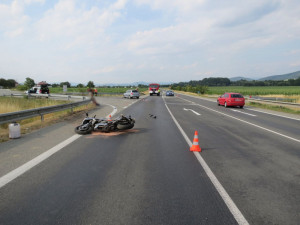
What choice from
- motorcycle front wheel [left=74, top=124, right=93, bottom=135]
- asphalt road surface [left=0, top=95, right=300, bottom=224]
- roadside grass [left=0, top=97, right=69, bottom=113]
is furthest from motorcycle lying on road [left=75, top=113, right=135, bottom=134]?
roadside grass [left=0, top=97, right=69, bottom=113]

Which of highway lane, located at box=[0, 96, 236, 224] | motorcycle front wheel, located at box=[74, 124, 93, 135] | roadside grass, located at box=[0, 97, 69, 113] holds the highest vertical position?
roadside grass, located at box=[0, 97, 69, 113]

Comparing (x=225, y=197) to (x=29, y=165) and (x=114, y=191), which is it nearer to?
(x=114, y=191)

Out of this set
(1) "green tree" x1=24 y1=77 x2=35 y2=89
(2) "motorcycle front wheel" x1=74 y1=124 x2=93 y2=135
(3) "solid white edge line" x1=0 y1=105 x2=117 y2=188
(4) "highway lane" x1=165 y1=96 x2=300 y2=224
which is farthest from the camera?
(1) "green tree" x1=24 y1=77 x2=35 y2=89

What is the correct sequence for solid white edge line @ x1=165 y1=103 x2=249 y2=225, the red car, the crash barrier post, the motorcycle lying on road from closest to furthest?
solid white edge line @ x1=165 y1=103 x2=249 y2=225
the crash barrier post
the motorcycle lying on road
the red car

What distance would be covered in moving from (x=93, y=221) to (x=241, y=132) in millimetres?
7967

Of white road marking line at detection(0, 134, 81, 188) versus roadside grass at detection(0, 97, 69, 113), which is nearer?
white road marking line at detection(0, 134, 81, 188)

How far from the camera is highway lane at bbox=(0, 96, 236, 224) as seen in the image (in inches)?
115

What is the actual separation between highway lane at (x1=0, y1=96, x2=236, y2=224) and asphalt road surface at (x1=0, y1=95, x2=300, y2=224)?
1cm

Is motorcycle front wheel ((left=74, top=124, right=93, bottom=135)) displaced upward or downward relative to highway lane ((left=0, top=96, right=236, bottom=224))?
upward

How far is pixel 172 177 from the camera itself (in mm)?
4289

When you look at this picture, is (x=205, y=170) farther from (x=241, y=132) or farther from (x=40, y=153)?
(x=241, y=132)

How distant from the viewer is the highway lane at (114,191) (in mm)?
2924

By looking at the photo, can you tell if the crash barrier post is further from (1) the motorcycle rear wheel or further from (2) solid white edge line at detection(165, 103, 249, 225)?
(2) solid white edge line at detection(165, 103, 249, 225)

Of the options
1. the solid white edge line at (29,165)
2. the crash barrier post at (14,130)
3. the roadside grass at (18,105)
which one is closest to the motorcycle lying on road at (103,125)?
the solid white edge line at (29,165)
